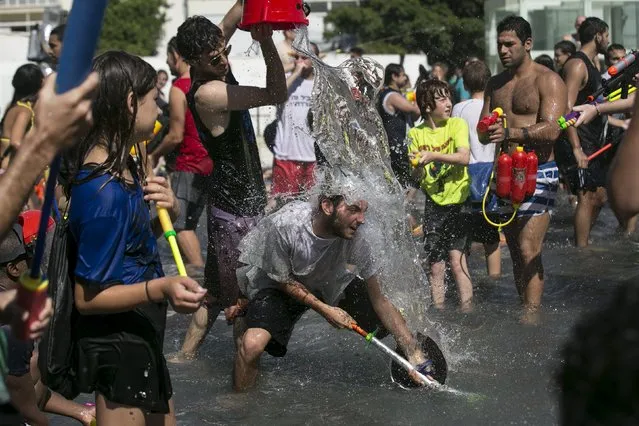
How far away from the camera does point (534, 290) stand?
718cm

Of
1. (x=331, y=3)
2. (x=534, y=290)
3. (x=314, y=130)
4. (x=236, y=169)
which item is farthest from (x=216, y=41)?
(x=331, y=3)

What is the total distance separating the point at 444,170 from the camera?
25.5 feet

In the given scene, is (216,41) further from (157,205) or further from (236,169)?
(157,205)

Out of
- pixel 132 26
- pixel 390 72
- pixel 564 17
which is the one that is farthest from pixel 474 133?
pixel 132 26

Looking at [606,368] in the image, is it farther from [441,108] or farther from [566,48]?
[566,48]

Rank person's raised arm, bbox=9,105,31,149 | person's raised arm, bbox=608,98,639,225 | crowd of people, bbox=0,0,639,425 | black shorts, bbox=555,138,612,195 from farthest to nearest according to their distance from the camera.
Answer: black shorts, bbox=555,138,612,195 → person's raised arm, bbox=9,105,31,149 → crowd of people, bbox=0,0,639,425 → person's raised arm, bbox=608,98,639,225

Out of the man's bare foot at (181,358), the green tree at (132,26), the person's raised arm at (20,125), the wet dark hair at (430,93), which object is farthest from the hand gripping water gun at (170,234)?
the green tree at (132,26)

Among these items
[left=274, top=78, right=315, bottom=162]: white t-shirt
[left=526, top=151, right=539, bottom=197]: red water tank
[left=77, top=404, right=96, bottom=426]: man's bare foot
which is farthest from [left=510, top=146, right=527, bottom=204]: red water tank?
[left=274, top=78, right=315, bottom=162]: white t-shirt

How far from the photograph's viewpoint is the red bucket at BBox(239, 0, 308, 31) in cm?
551

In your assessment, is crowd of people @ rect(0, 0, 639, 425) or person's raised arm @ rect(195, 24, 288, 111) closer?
crowd of people @ rect(0, 0, 639, 425)

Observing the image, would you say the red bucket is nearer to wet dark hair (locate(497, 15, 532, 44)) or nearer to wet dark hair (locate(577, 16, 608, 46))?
wet dark hair (locate(497, 15, 532, 44))

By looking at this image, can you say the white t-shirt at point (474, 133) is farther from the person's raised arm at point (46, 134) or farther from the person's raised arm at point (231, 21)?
the person's raised arm at point (46, 134)

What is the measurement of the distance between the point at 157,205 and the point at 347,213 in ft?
5.78

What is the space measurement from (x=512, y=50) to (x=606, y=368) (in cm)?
603
